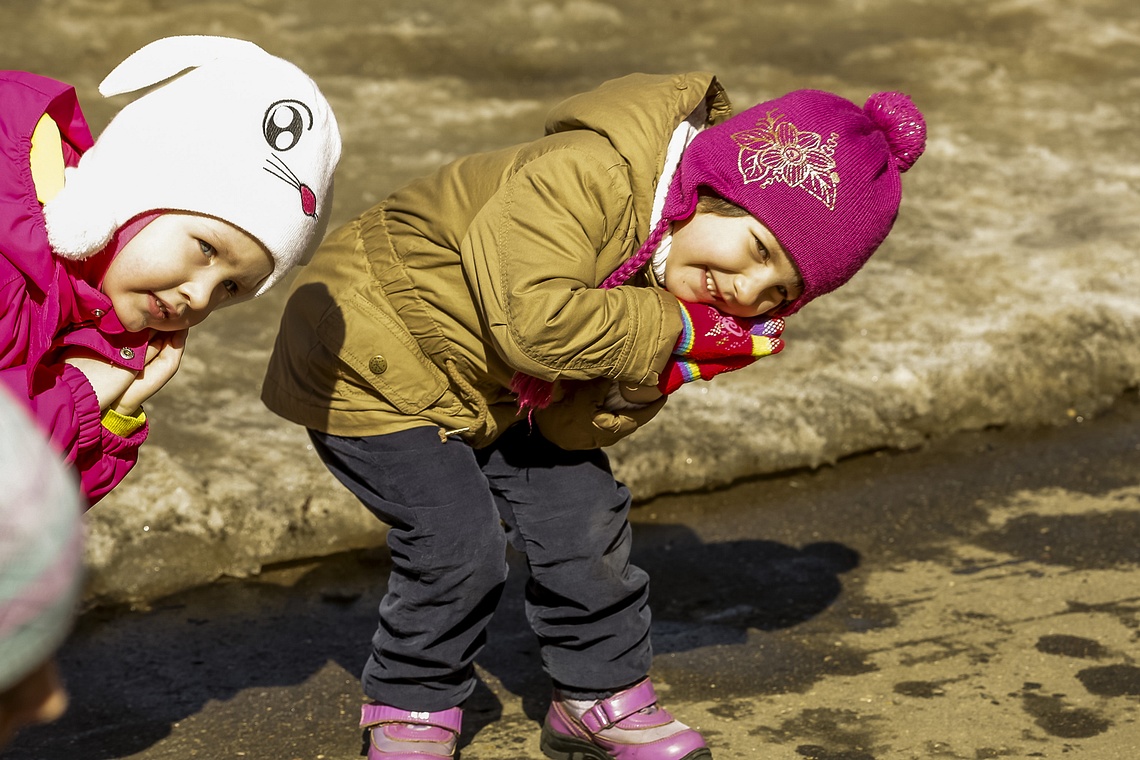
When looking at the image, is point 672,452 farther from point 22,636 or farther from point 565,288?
point 22,636

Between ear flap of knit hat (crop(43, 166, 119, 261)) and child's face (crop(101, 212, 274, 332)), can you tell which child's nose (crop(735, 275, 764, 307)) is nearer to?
child's face (crop(101, 212, 274, 332))

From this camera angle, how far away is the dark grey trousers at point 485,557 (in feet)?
8.59

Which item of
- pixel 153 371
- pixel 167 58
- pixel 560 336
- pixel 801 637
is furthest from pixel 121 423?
pixel 801 637

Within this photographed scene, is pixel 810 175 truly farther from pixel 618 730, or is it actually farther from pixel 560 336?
pixel 618 730

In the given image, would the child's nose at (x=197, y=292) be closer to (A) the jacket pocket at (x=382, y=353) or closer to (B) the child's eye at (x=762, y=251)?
(A) the jacket pocket at (x=382, y=353)

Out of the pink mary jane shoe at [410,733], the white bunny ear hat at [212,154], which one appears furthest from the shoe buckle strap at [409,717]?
the white bunny ear hat at [212,154]

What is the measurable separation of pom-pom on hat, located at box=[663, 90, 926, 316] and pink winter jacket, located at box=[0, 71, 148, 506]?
0.93 metres

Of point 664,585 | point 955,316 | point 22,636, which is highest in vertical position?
point 22,636

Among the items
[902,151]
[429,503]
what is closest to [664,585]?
[429,503]

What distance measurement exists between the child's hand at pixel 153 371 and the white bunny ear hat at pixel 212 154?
181 mm

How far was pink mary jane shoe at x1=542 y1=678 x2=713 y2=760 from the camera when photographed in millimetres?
2740

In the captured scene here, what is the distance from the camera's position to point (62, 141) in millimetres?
2299

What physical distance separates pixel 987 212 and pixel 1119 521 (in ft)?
6.23

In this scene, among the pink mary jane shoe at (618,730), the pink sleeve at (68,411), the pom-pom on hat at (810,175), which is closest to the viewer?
the pink sleeve at (68,411)
